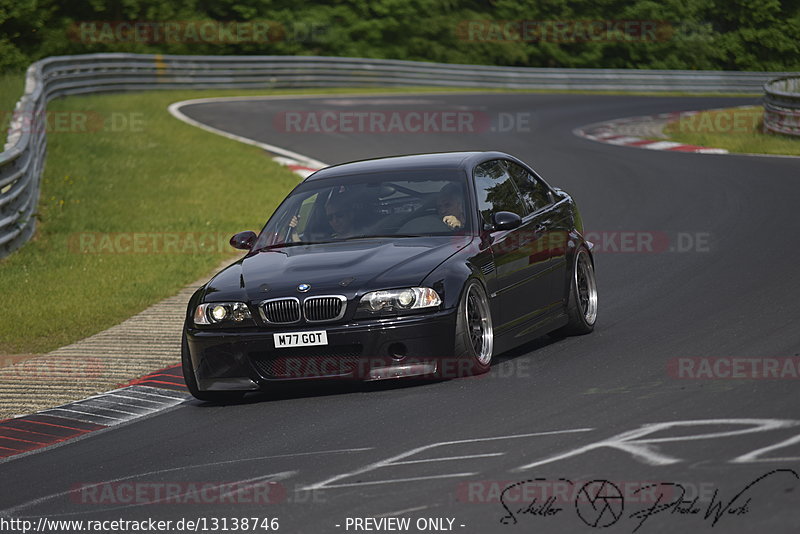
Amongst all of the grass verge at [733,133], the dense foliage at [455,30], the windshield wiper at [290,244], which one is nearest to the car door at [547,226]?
the windshield wiper at [290,244]

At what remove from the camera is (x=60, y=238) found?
669 inches

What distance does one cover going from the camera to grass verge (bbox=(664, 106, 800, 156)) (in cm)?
2496

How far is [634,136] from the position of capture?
93.6ft

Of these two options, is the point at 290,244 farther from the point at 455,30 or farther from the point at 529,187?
the point at 455,30

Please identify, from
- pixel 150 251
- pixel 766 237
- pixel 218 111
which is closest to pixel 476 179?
pixel 766 237

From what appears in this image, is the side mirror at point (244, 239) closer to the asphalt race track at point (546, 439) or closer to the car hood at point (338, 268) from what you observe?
the car hood at point (338, 268)

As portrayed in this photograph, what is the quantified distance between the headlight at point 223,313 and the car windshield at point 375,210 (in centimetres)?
114

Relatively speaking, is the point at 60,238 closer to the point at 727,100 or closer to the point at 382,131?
the point at 382,131

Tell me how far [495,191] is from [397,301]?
186 centimetres

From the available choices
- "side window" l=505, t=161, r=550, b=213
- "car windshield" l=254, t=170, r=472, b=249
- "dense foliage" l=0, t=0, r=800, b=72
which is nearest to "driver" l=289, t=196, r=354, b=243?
"car windshield" l=254, t=170, r=472, b=249

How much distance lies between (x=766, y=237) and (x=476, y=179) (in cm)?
558

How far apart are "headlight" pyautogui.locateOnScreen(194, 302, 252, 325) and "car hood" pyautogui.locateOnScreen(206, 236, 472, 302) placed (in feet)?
0.15

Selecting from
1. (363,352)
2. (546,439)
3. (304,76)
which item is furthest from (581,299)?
(304,76)
